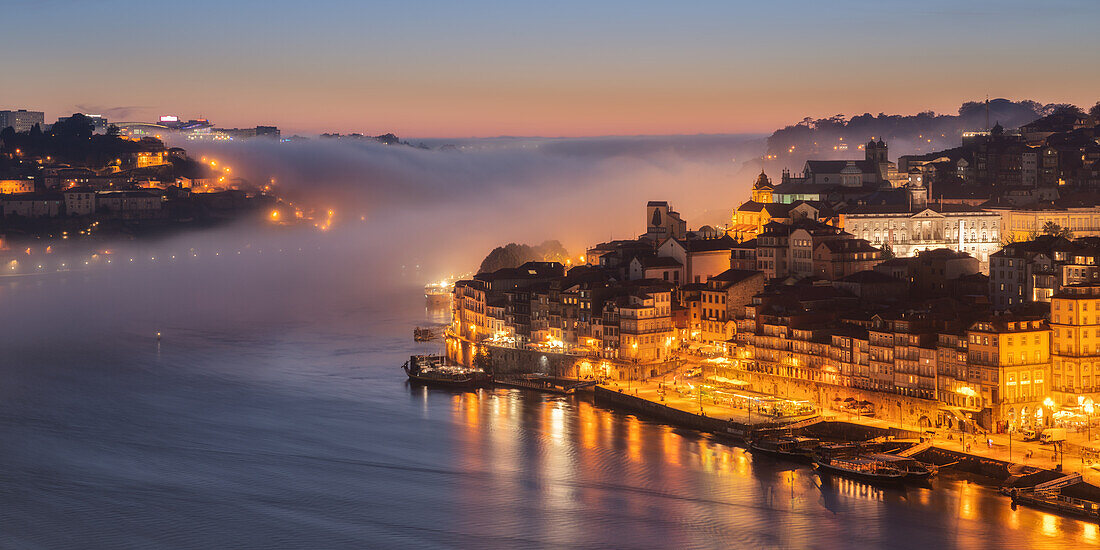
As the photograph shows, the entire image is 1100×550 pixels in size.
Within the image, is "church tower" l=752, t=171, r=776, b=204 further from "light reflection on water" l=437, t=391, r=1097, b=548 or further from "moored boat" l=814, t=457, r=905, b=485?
"moored boat" l=814, t=457, r=905, b=485

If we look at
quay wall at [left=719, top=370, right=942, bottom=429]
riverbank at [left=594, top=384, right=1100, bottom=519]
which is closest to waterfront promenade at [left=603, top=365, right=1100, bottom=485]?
riverbank at [left=594, top=384, right=1100, bottom=519]

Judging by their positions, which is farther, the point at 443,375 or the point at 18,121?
the point at 18,121

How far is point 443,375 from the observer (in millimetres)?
34156

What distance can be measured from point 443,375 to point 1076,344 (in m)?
15.0

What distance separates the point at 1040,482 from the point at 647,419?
8985mm

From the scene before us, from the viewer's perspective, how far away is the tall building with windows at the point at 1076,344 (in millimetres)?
25172

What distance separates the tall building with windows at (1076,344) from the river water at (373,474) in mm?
3779

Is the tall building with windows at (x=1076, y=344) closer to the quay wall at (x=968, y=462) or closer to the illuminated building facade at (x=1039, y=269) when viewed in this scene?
the illuminated building facade at (x=1039, y=269)

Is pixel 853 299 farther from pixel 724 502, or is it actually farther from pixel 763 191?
pixel 763 191

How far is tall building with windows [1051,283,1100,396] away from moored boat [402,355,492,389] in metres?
14.0

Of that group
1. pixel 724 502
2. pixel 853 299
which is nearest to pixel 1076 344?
Answer: pixel 853 299

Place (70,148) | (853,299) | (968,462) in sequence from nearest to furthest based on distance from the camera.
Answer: (968,462) < (853,299) < (70,148)

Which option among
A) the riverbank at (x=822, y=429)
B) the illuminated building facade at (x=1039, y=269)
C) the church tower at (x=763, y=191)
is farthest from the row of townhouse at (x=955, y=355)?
the church tower at (x=763, y=191)

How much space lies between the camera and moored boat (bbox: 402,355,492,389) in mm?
34000
